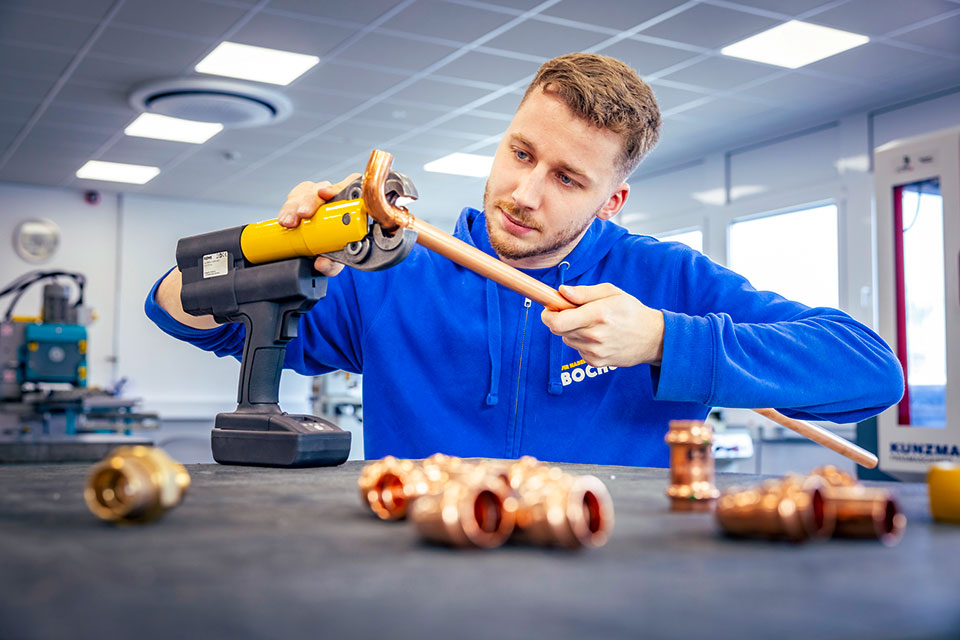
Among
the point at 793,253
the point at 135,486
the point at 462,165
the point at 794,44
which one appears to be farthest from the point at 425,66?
the point at 135,486

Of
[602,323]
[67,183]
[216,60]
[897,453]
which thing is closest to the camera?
[602,323]

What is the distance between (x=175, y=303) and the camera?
1.25m

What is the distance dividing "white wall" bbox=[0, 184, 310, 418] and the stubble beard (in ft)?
21.7

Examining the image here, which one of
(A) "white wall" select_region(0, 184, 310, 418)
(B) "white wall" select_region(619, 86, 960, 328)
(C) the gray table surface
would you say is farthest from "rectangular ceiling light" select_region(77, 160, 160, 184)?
(C) the gray table surface

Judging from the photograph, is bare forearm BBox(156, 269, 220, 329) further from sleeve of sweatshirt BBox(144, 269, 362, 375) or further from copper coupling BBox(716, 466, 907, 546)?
copper coupling BBox(716, 466, 907, 546)

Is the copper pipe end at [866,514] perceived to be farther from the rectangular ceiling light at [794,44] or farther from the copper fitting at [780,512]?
the rectangular ceiling light at [794,44]

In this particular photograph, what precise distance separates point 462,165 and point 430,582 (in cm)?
614

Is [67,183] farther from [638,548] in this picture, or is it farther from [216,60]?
[638,548]

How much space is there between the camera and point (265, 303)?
109 cm

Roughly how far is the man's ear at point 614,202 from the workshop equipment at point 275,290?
655 millimetres

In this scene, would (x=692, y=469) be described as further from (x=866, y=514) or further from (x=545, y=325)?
(x=545, y=325)

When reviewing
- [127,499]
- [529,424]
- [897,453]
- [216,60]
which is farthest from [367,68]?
[127,499]

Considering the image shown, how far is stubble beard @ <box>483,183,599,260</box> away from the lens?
1.39m

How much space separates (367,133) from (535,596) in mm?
5504
